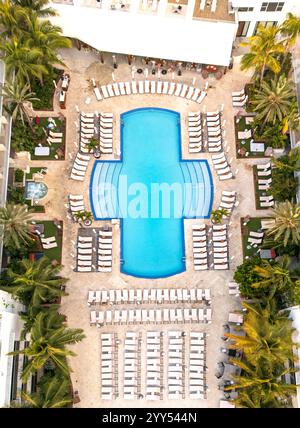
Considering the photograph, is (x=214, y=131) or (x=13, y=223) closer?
(x=13, y=223)

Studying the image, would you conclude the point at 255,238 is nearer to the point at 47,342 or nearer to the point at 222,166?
A: the point at 222,166

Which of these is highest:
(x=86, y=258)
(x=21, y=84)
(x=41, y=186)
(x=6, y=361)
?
(x=21, y=84)

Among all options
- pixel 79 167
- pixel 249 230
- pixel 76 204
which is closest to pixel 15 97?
pixel 79 167

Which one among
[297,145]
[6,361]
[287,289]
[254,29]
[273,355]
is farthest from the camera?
[254,29]

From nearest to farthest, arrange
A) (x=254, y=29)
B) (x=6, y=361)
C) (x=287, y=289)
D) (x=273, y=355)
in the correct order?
(x=273, y=355), (x=6, y=361), (x=287, y=289), (x=254, y=29)
